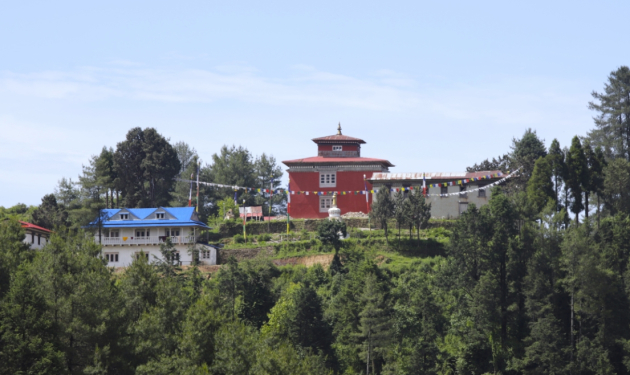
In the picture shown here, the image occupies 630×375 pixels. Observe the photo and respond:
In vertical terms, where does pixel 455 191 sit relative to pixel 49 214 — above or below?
above

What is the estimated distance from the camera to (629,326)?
5544cm

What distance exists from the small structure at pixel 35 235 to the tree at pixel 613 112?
153 ft

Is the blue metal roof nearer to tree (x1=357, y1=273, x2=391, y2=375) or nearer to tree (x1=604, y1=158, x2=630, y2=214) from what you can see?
tree (x1=357, y1=273, x2=391, y2=375)

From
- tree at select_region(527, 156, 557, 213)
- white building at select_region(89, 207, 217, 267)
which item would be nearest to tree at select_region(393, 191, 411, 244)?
tree at select_region(527, 156, 557, 213)

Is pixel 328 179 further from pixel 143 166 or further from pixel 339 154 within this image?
pixel 143 166

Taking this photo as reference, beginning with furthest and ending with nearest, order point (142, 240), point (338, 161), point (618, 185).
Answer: point (338, 161) → point (142, 240) → point (618, 185)

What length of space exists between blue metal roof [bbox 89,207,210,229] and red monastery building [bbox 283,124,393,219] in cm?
1094

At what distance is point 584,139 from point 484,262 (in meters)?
30.1

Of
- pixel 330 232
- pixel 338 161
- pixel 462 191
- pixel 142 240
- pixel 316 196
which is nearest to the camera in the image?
pixel 330 232

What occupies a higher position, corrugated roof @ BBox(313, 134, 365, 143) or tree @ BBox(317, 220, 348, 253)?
corrugated roof @ BBox(313, 134, 365, 143)

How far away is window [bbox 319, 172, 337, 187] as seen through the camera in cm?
7869

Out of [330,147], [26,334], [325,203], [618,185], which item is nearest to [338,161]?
[330,147]

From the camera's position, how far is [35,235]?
6612 centimetres

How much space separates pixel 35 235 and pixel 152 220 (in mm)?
8701
